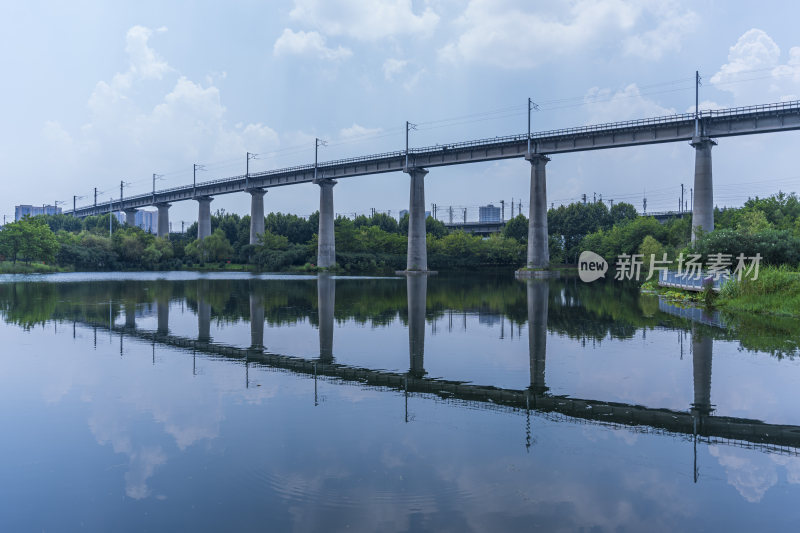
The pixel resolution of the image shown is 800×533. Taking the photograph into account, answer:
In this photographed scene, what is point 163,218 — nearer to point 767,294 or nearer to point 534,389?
point 767,294

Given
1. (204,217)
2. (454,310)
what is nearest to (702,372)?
(454,310)

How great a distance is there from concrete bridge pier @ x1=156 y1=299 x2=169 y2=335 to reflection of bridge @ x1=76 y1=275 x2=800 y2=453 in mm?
259

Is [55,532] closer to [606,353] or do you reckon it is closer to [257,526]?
[257,526]

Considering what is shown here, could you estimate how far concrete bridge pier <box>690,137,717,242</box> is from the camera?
6189 centimetres

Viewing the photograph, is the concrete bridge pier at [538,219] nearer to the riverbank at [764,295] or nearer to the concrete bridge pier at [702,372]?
the riverbank at [764,295]

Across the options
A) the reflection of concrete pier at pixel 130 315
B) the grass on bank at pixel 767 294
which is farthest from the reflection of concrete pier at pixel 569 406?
the grass on bank at pixel 767 294

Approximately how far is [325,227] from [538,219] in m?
36.3

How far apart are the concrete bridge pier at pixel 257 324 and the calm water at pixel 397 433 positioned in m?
0.39

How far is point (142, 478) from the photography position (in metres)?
7.17

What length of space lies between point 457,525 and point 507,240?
119024 mm

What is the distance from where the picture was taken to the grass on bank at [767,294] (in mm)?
25875

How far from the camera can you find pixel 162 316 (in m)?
24.8

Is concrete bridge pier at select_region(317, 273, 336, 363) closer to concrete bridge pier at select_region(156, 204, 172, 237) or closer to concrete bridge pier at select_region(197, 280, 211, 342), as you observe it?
concrete bridge pier at select_region(197, 280, 211, 342)

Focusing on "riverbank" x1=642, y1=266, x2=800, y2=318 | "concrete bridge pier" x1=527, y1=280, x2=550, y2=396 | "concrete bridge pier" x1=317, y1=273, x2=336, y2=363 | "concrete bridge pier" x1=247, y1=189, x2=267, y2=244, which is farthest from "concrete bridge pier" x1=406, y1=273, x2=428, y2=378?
"concrete bridge pier" x1=247, y1=189, x2=267, y2=244
